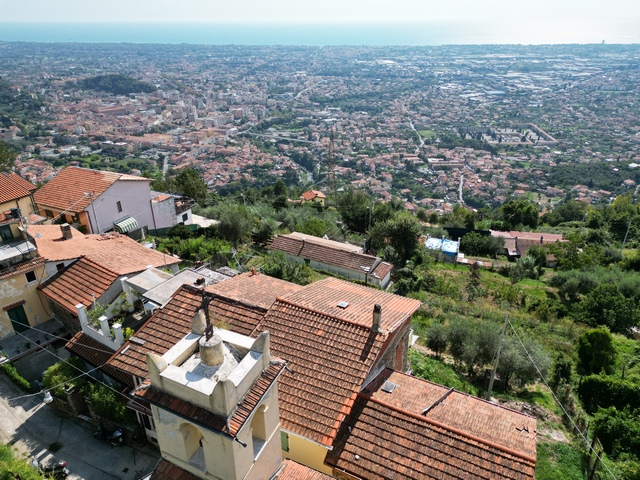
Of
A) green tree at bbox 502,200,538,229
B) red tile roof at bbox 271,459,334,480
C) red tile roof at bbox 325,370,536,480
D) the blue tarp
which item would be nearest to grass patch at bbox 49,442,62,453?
red tile roof at bbox 271,459,334,480

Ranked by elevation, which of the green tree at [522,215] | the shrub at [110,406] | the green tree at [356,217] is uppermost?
the shrub at [110,406]

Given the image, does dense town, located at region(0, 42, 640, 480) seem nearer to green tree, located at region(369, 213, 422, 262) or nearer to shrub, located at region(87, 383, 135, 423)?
shrub, located at region(87, 383, 135, 423)

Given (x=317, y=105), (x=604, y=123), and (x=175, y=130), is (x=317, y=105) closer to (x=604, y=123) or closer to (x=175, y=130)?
(x=175, y=130)

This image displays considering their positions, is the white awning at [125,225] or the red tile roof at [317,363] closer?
the red tile roof at [317,363]

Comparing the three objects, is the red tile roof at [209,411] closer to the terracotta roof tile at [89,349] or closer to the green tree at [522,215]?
the terracotta roof tile at [89,349]

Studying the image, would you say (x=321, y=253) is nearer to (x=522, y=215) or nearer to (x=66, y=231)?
(x=66, y=231)

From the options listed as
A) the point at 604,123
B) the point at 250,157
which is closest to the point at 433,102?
the point at 604,123

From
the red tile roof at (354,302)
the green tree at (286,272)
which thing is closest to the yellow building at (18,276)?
the green tree at (286,272)
